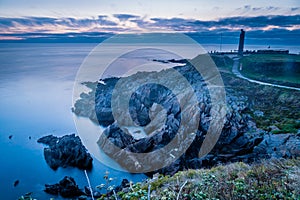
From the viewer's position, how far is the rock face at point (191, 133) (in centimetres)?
1260

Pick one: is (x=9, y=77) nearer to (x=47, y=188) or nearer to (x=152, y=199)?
(x=47, y=188)

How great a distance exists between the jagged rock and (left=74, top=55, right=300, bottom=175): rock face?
3885 mm

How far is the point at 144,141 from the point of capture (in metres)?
15.9

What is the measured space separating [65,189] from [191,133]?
27.8 feet

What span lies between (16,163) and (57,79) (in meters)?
33.1

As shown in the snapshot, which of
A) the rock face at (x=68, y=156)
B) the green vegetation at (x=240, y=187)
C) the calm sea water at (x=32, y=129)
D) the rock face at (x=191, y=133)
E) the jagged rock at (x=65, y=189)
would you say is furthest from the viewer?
the rock face at (x=68, y=156)

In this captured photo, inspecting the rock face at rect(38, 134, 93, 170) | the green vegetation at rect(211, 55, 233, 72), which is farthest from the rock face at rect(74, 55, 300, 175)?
the green vegetation at rect(211, 55, 233, 72)

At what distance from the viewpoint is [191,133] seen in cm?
1545

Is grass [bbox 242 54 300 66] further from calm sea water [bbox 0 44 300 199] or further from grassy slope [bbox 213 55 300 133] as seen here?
calm sea water [bbox 0 44 300 199]

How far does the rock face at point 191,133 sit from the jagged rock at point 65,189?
388 cm

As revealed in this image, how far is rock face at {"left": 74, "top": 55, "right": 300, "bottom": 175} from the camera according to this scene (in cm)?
1260

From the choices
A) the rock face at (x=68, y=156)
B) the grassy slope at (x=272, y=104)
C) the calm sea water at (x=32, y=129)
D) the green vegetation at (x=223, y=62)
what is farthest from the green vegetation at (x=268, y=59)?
the rock face at (x=68, y=156)

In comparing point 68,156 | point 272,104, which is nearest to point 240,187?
point 68,156

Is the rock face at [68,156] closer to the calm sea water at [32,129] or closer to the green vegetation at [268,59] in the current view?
the calm sea water at [32,129]
